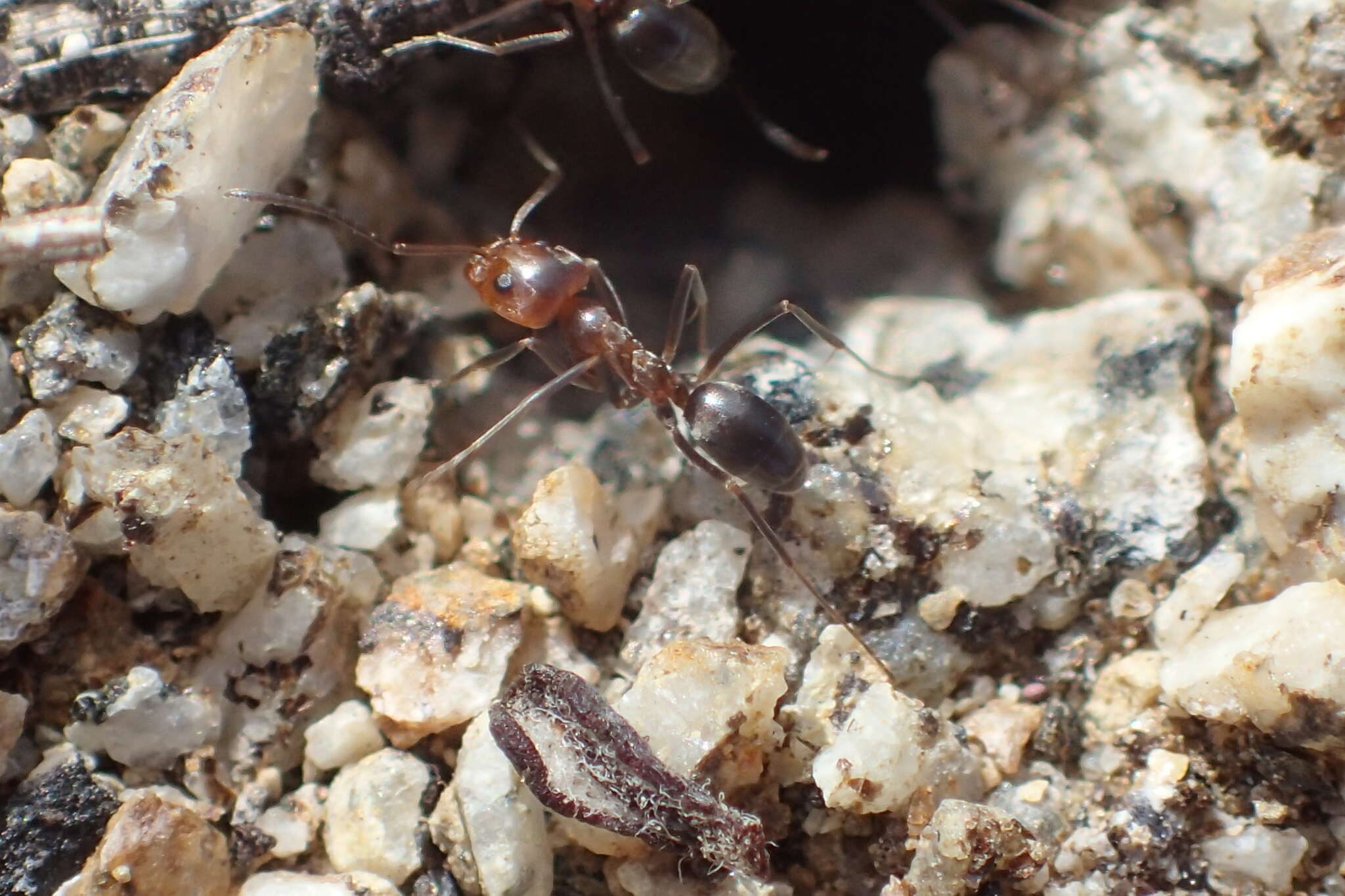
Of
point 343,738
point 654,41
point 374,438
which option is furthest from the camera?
point 654,41

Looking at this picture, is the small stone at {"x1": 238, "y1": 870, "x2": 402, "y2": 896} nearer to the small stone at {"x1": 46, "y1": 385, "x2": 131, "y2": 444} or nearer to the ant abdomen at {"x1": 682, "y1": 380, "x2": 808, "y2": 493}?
the small stone at {"x1": 46, "y1": 385, "x2": 131, "y2": 444}

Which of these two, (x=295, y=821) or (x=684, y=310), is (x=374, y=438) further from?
(x=684, y=310)

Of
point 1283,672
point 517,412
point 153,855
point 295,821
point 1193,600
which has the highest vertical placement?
point 1283,672

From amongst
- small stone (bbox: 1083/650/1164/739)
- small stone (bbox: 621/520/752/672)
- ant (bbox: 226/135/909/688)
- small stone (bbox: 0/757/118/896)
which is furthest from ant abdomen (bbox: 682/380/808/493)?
small stone (bbox: 0/757/118/896)

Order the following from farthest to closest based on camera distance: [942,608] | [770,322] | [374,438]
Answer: [770,322], [374,438], [942,608]

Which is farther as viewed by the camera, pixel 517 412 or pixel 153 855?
pixel 517 412

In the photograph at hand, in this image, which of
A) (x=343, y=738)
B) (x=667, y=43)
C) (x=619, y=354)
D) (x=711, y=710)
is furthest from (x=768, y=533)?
(x=667, y=43)

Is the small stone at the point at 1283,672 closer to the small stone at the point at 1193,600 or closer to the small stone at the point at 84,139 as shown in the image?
the small stone at the point at 1193,600
